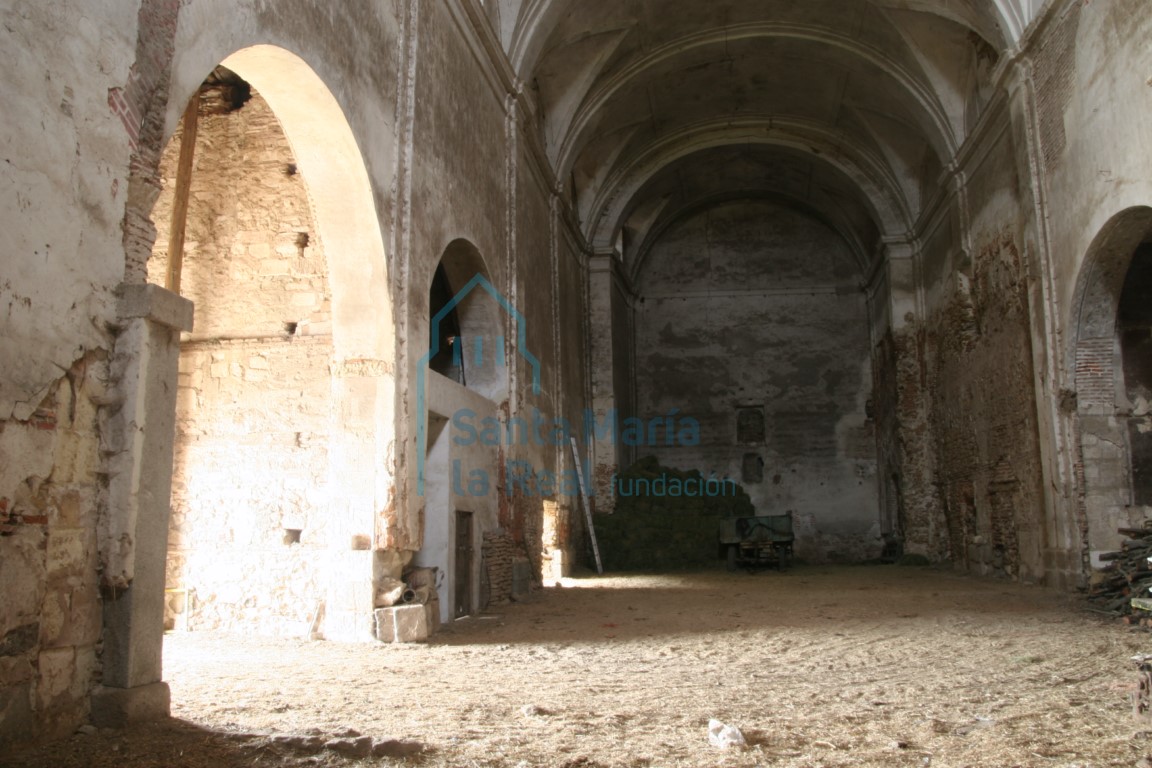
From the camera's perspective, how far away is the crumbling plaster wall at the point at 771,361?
22.5 m

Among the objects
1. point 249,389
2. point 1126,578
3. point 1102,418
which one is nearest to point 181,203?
point 249,389

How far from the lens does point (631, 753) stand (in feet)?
13.2

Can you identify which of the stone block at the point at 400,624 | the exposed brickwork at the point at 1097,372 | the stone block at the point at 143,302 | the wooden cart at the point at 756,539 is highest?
the exposed brickwork at the point at 1097,372

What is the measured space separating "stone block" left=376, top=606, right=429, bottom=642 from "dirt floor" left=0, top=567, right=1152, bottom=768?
0.28 metres

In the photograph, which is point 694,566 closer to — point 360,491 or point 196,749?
point 360,491

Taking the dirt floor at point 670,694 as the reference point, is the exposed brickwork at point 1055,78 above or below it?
above

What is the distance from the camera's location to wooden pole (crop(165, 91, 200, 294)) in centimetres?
879

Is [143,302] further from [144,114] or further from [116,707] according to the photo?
[116,707]

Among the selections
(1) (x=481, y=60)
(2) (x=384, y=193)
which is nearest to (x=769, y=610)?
(2) (x=384, y=193)

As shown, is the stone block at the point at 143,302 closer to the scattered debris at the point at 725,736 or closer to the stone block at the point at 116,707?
the stone block at the point at 116,707

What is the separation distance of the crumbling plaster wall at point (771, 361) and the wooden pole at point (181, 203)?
1575 centimetres

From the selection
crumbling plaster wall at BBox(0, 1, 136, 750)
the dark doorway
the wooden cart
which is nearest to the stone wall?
the dark doorway

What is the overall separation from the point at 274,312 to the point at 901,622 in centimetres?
705

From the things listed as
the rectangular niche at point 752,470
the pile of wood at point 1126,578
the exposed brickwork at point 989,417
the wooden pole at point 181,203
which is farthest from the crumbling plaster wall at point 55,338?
the rectangular niche at point 752,470
